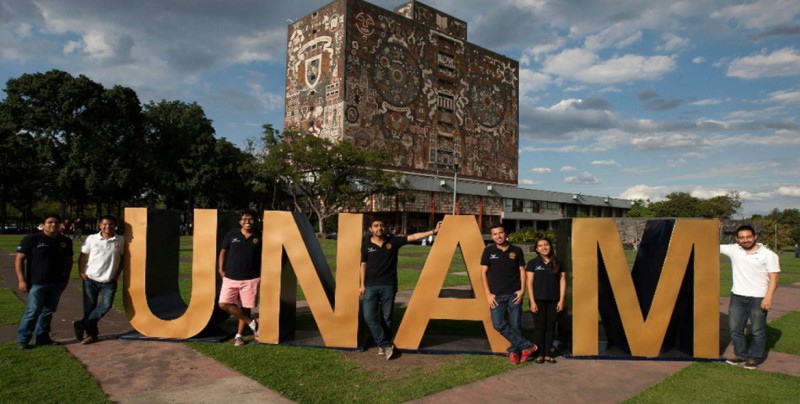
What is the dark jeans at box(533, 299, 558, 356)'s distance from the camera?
5.77 m

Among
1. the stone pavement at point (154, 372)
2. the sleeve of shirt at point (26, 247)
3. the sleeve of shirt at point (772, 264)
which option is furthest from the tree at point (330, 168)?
the sleeve of shirt at point (772, 264)

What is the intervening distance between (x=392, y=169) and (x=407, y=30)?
13490mm

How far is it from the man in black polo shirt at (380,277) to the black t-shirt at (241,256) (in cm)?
142

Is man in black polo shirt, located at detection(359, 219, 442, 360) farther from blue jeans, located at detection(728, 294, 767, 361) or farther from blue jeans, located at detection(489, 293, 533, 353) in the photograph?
blue jeans, located at detection(728, 294, 767, 361)

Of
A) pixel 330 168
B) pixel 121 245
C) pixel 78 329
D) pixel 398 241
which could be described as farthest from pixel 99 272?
pixel 330 168

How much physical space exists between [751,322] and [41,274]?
8.36 meters

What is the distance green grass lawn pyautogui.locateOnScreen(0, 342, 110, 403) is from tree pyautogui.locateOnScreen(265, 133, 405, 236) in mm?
30170

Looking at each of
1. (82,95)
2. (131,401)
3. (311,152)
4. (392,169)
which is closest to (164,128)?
(82,95)

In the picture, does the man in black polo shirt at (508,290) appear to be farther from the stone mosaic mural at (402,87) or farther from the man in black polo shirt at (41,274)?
the stone mosaic mural at (402,87)

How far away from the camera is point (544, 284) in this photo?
5.70 meters

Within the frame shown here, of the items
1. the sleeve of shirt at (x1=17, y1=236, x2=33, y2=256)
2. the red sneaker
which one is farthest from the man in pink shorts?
the red sneaker

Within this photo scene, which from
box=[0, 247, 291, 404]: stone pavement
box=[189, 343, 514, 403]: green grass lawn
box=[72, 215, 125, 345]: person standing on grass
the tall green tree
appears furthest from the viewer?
the tall green tree

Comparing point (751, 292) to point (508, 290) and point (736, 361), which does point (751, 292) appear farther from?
point (508, 290)

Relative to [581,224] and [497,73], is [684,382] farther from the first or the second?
[497,73]
